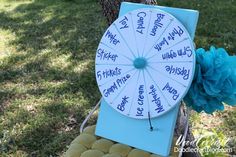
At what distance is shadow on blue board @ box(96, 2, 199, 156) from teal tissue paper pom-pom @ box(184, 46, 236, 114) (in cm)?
12

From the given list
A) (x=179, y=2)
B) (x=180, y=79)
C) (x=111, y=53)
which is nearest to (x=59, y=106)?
(x=111, y=53)

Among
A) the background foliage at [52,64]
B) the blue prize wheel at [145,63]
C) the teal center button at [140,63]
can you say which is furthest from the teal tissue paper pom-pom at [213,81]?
the background foliage at [52,64]

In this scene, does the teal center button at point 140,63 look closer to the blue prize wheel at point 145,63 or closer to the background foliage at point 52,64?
the blue prize wheel at point 145,63

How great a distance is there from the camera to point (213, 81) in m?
1.66

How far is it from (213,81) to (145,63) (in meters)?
0.27

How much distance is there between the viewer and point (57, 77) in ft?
13.0

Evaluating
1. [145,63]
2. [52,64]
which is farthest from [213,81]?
[52,64]

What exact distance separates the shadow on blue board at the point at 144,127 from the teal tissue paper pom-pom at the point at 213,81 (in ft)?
0.39

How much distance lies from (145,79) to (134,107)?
0.12 metres

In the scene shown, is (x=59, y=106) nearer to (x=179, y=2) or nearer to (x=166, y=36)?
(x=166, y=36)

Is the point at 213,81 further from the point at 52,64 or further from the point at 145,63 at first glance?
the point at 52,64

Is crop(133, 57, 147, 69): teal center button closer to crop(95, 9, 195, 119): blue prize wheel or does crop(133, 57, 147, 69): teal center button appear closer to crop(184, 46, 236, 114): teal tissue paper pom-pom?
crop(95, 9, 195, 119): blue prize wheel

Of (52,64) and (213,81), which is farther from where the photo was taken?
(52,64)

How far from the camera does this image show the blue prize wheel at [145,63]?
1.62m
